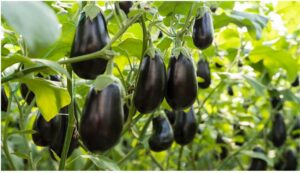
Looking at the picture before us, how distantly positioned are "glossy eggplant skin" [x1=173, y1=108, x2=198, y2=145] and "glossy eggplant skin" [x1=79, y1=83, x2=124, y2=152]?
0.64m

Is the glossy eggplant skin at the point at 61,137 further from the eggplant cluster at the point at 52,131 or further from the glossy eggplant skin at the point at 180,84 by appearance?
the glossy eggplant skin at the point at 180,84

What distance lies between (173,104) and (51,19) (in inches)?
10.2

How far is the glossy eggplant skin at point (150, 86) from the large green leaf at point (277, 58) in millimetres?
737

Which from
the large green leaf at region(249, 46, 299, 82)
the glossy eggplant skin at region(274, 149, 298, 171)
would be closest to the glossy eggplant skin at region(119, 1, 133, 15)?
the large green leaf at region(249, 46, 299, 82)

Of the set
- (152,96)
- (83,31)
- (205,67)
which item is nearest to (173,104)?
(152,96)

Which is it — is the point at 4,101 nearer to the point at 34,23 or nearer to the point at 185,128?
the point at 185,128

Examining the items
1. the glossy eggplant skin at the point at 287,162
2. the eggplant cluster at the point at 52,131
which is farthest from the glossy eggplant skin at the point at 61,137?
the glossy eggplant skin at the point at 287,162

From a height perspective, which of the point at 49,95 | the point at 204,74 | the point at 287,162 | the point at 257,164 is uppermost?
the point at 49,95

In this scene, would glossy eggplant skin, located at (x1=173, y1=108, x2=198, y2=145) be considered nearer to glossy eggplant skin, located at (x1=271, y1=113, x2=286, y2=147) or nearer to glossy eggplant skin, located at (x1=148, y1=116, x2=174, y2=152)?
glossy eggplant skin, located at (x1=148, y1=116, x2=174, y2=152)

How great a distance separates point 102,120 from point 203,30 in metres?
0.30

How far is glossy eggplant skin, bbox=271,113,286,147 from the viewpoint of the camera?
1712 mm

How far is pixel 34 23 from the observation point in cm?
45

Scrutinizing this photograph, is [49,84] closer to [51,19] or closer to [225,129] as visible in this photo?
[51,19]

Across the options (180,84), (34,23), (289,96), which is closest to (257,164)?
(289,96)
